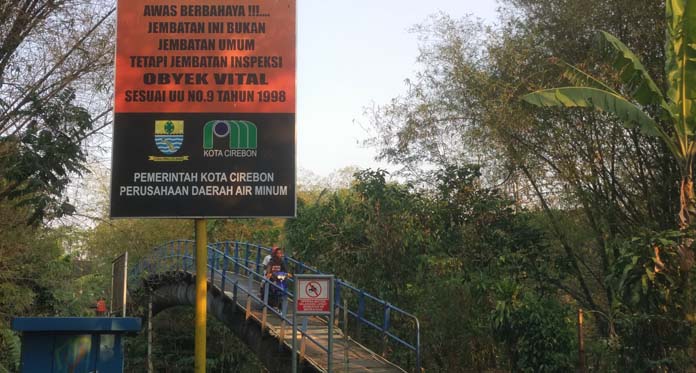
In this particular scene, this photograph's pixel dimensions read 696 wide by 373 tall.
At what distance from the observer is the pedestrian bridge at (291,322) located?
1373cm

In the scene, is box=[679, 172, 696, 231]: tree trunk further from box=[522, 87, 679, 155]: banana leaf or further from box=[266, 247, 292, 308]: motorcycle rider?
box=[266, 247, 292, 308]: motorcycle rider

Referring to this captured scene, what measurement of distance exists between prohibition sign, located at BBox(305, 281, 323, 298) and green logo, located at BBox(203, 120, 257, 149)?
7.48 ft

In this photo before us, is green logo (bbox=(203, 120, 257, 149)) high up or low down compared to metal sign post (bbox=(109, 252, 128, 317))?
up

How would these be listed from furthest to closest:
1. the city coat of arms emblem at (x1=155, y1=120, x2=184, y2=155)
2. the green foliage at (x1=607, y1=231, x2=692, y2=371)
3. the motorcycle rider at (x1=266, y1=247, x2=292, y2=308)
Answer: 1. the motorcycle rider at (x1=266, y1=247, x2=292, y2=308)
2. the green foliage at (x1=607, y1=231, x2=692, y2=371)
3. the city coat of arms emblem at (x1=155, y1=120, x2=184, y2=155)

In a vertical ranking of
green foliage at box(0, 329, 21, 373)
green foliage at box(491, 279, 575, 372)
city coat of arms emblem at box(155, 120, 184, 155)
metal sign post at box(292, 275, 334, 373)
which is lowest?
green foliage at box(0, 329, 21, 373)

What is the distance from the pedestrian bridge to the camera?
13.7 meters

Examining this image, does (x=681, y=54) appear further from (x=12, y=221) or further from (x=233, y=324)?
(x=12, y=221)

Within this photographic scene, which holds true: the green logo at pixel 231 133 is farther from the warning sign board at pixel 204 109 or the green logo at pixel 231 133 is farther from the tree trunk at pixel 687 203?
the tree trunk at pixel 687 203

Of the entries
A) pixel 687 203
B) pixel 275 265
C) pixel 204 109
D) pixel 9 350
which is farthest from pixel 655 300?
pixel 9 350

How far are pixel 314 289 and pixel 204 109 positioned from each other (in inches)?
118

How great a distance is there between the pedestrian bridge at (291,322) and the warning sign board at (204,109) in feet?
14.7

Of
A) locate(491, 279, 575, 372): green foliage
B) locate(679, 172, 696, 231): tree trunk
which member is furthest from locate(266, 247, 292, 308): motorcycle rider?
locate(679, 172, 696, 231): tree trunk

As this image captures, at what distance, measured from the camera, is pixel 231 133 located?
9.76 m

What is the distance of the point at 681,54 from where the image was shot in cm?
1224
